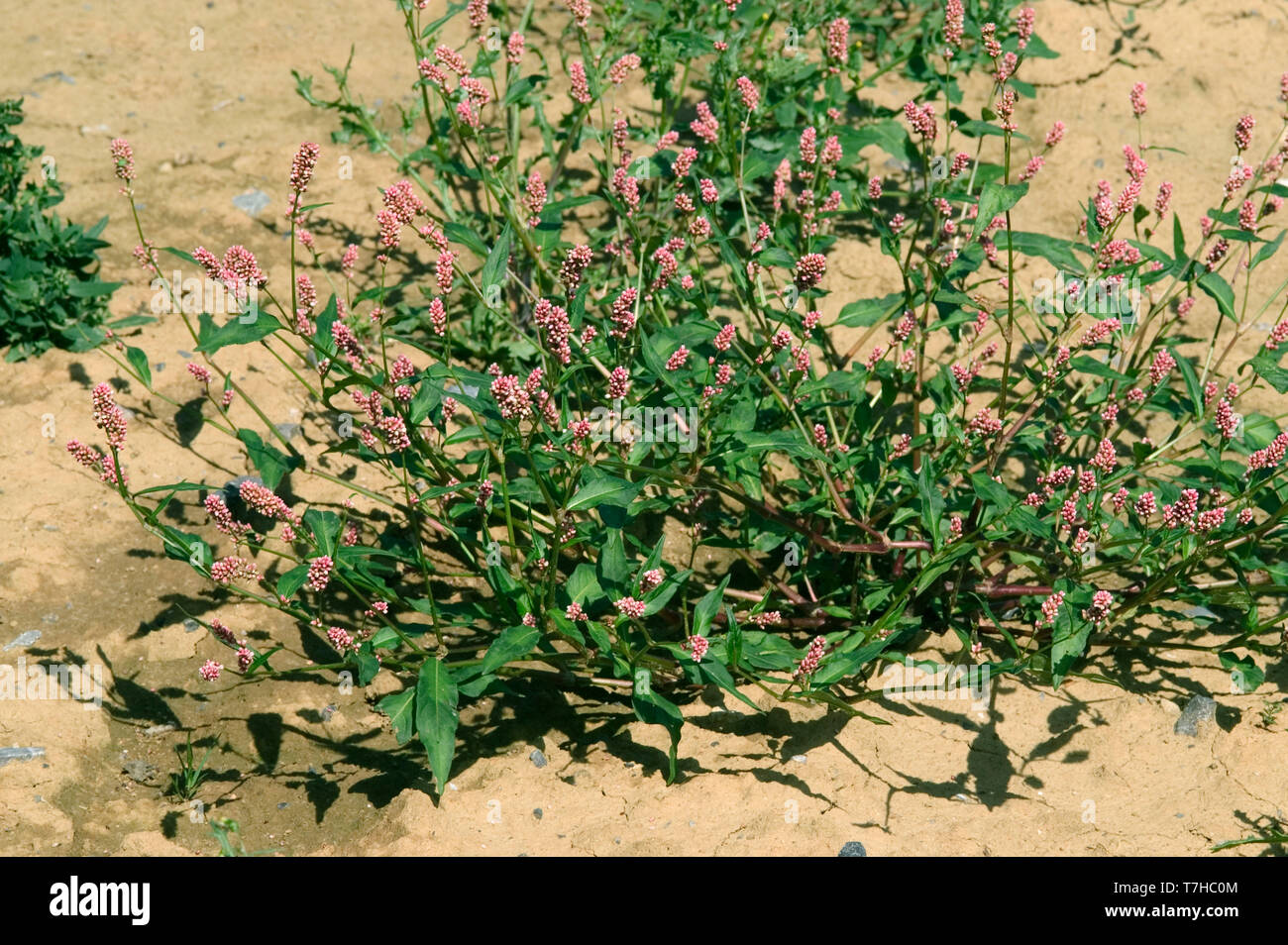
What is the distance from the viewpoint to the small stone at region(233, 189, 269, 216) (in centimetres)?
531

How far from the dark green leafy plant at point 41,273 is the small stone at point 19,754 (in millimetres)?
1724

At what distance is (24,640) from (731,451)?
2.14 m

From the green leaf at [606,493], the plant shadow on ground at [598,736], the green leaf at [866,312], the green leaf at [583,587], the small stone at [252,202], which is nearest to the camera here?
the green leaf at [606,493]

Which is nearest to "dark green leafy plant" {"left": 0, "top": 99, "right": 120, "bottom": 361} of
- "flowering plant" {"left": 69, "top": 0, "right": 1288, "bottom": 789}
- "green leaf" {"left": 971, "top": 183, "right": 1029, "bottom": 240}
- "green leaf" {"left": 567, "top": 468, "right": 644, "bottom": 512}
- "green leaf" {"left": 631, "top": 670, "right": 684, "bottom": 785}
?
"flowering plant" {"left": 69, "top": 0, "right": 1288, "bottom": 789}

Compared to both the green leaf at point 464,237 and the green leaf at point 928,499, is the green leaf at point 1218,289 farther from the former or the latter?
the green leaf at point 464,237

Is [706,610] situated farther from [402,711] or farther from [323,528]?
[323,528]

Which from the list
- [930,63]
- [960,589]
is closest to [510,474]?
[960,589]

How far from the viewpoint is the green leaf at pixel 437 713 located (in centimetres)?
295

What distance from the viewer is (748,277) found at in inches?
138

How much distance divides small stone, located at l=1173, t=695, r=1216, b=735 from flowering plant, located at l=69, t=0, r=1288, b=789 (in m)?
0.16

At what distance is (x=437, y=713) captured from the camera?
3.02m

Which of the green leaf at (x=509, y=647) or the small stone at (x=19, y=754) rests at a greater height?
the green leaf at (x=509, y=647)

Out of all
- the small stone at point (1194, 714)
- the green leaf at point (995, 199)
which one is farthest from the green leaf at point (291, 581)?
the small stone at point (1194, 714)

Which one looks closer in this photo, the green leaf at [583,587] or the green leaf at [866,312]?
the green leaf at [583,587]
